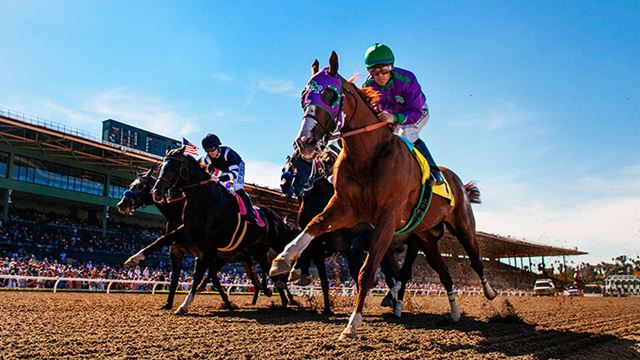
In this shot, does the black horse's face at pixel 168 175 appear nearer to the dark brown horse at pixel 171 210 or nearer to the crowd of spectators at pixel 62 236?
the dark brown horse at pixel 171 210

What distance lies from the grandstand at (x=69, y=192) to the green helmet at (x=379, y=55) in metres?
23.0

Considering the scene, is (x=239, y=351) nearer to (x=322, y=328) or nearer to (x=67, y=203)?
(x=322, y=328)

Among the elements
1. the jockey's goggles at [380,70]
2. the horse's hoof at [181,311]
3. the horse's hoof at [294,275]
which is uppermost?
the jockey's goggles at [380,70]

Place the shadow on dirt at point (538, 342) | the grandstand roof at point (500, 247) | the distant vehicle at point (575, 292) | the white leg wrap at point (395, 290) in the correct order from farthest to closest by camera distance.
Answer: the grandstand roof at point (500, 247) → the distant vehicle at point (575, 292) → the white leg wrap at point (395, 290) → the shadow on dirt at point (538, 342)

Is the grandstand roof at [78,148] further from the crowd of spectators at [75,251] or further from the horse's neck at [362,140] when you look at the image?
the horse's neck at [362,140]

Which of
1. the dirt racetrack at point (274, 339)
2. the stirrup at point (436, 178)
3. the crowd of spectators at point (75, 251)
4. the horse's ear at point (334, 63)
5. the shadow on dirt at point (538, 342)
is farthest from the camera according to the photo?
the crowd of spectators at point (75, 251)

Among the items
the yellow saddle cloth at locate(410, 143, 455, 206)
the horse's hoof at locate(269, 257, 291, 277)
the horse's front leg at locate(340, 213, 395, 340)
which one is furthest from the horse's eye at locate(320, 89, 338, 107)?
the horse's hoof at locate(269, 257, 291, 277)

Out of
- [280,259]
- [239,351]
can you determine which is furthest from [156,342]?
[280,259]

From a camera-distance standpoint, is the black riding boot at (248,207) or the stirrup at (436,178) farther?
the black riding boot at (248,207)

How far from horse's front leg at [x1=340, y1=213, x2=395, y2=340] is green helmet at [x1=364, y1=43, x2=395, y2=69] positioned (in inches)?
82.0

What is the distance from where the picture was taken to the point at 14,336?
464cm

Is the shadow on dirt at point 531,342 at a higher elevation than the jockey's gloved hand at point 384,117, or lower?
lower

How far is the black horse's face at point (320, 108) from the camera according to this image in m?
4.55

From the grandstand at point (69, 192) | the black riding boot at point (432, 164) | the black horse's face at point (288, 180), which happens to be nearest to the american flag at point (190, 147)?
the black horse's face at point (288, 180)
